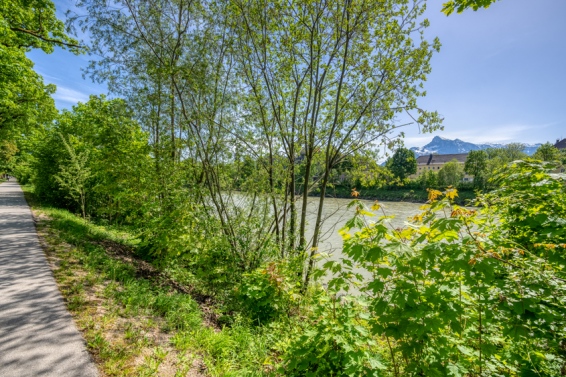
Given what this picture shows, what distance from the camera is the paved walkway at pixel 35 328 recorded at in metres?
1.98

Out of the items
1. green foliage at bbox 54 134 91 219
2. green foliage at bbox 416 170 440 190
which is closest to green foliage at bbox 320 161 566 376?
green foliage at bbox 54 134 91 219

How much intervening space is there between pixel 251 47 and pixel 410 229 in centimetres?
480

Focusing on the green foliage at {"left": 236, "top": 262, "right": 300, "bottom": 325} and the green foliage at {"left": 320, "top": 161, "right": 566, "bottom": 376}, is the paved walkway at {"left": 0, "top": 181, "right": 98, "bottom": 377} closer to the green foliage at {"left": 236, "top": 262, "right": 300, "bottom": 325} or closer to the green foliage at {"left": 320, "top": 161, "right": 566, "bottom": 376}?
the green foliage at {"left": 236, "top": 262, "right": 300, "bottom": 325}

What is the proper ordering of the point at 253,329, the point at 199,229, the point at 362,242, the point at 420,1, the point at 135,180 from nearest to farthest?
1. the point at 362,242
2. the point at 253,329
3. the point at 420,1
4. the point at 199,229
5. the point at 135,180

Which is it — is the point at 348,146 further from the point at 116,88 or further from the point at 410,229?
the point at 116,88

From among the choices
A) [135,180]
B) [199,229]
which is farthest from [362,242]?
[135,180]

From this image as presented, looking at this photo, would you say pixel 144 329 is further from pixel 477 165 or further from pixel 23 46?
pixel 477 165

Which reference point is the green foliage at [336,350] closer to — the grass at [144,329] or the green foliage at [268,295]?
the grass at [144,329]

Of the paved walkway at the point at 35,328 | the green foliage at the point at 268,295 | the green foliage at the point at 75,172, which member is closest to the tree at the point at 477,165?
the green foliage at the point at 268,295

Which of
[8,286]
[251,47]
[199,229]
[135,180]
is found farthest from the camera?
[135,180]

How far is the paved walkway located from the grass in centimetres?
11

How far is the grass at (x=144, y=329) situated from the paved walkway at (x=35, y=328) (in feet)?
0.36

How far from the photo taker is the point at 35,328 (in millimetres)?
2412

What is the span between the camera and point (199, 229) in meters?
4.73
